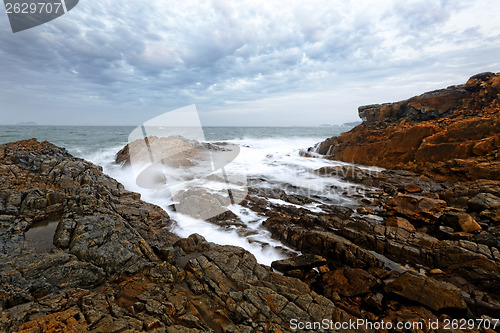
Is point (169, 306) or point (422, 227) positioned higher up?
point (169, 306)

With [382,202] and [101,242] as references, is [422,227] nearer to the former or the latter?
[382,202]

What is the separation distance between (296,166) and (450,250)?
12472 mm

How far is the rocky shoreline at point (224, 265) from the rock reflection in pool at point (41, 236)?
0.06 feet

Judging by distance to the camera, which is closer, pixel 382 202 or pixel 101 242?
pixel 101 242

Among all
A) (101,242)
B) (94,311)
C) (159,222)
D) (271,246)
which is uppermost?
(101,242)

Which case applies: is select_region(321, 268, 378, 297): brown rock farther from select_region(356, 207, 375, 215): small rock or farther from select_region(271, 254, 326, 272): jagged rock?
select_region(356, 207, 375, 215): small rock

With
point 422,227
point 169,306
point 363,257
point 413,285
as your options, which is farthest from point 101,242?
point 422,227

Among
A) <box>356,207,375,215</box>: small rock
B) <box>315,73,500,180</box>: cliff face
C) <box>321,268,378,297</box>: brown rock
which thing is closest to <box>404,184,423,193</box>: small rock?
<box>315,73,500,180</box>: cliff face

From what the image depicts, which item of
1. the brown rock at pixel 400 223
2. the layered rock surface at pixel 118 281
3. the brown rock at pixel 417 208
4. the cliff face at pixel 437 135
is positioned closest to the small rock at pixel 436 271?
the brown rock at pixel 400 223

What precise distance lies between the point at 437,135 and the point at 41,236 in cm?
1955

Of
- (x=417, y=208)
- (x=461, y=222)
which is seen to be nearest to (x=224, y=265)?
(x=461, y=222)

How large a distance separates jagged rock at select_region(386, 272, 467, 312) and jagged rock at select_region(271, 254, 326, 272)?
4.68 ft

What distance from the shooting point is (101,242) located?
14.5ft

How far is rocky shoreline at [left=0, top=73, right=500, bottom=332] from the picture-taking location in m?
3.21
